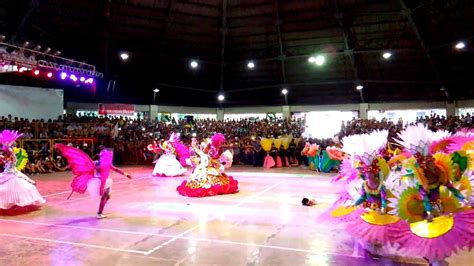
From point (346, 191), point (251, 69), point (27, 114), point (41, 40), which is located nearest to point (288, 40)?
point (251, 69)

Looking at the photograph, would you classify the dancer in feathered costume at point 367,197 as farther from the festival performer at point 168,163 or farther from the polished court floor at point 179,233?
the festival performer at point 168,163

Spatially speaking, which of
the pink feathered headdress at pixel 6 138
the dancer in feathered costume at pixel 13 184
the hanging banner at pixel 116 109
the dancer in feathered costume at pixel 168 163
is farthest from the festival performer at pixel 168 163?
the hanging banner at pixel 116 109

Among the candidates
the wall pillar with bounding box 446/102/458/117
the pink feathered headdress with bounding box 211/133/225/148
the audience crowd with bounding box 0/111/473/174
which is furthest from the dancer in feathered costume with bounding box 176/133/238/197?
the wall pillar with bounding box 446/102/458/117

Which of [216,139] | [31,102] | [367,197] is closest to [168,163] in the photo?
[216,139]

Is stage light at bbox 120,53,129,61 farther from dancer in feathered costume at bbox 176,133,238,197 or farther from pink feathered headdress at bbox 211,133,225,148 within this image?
pink feathered headdress at bbox 211,133,225,148

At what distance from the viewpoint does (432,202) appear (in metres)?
4.19

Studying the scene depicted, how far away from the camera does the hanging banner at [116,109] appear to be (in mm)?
23562

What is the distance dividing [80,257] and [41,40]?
52.8ft

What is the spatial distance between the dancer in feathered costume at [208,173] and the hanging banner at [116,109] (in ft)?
46.6

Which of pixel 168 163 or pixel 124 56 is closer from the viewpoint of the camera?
pixel 168 163

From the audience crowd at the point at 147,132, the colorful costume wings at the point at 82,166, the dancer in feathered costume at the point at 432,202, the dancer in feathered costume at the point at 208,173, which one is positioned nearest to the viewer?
the dancer in feathered costume at the point at 432,202

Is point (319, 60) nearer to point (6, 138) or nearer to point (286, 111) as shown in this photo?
point (286, 111)

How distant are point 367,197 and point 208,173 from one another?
243 inches

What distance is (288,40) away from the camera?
2216 centimetres
